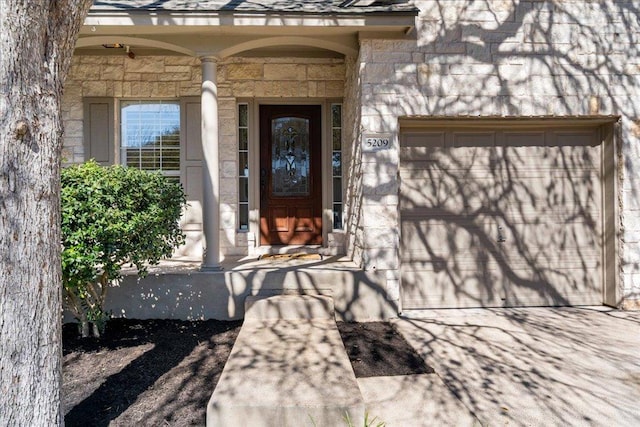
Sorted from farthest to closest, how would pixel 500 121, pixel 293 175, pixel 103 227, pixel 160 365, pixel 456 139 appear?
pixel 293 175, pixel 456 139, pixel 500 121, pixel 103 227, pixel 160 365

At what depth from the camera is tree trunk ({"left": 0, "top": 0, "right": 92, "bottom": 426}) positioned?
1678 mm

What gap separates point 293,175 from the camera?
19.9ft

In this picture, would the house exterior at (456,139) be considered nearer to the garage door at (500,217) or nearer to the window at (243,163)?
the garage door at (500,217)

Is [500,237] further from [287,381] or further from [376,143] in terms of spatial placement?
[287,381]

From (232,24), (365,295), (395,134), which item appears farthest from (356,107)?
(365,295)

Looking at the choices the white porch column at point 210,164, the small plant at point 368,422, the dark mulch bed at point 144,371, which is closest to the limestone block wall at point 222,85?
the white porch column at point 210,164

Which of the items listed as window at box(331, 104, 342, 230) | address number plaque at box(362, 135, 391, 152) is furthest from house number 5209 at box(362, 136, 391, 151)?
window at box(331, 104, 342, 230)

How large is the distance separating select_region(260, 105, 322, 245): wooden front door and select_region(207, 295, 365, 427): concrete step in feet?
7.54

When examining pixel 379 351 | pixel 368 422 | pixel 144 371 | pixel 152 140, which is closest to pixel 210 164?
pixel 152 140

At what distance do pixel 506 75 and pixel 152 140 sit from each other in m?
4.65

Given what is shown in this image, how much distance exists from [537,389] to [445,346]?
0.89m

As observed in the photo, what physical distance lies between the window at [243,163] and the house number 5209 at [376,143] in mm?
2075

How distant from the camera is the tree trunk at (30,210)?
66.1 inches

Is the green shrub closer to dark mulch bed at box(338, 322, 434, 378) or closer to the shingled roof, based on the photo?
the shingled roof
